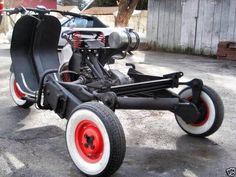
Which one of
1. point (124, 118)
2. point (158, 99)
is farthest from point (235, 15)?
point (158, 99)

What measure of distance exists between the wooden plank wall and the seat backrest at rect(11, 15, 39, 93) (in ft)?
34.9

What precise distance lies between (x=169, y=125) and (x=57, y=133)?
1.44m

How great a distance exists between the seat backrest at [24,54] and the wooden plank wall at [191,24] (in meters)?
10.6

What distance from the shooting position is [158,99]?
169 inches

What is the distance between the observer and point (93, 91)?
4.13 metres

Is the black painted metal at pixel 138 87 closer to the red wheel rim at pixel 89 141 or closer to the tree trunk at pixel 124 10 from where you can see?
the red wheel rim at pixel 89 141

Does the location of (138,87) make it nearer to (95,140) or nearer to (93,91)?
(93,91)

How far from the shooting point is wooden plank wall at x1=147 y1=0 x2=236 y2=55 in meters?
14.7

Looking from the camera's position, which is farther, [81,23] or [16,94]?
[81,23]

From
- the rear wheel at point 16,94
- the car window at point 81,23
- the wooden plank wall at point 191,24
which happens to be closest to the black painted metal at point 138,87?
the rear wheel at point 16,94

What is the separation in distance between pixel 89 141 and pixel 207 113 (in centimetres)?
152

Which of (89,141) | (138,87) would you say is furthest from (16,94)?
(89,141)

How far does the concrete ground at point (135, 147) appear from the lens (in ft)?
12.3

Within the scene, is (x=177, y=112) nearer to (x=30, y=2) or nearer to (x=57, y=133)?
(x=57, y=133)
